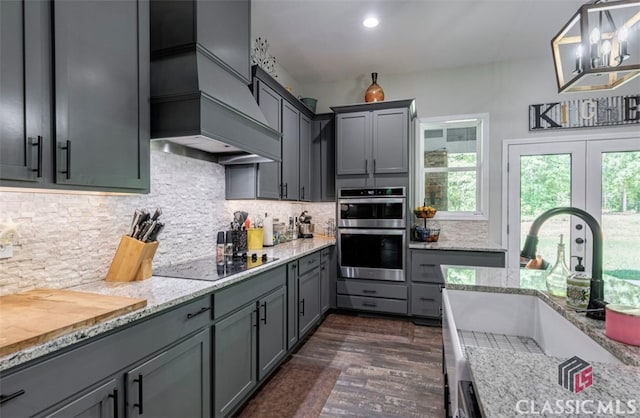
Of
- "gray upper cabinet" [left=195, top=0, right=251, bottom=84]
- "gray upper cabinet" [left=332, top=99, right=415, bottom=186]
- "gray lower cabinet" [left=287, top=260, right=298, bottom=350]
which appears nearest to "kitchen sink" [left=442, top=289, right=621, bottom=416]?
"gray lower cabinet" [left=287, top=260, right=298, bottom=350]

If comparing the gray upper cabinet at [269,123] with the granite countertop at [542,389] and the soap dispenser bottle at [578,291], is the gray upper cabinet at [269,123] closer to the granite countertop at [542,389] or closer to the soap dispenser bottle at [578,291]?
the soap dispenser bottle at [578,291]

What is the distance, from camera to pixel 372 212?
12.4 feet

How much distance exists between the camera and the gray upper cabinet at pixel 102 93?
1.32 meters

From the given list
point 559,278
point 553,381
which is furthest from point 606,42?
point 553,381

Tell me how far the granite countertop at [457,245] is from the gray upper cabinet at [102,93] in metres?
2.89

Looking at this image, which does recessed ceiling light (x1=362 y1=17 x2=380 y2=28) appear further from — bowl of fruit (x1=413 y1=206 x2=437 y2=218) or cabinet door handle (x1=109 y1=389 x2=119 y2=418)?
cabinet door handle (x1=109 y1=389 x2=119 y2=418)

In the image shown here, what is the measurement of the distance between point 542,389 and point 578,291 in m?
0.65

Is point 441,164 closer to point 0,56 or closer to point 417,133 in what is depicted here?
point 417,133

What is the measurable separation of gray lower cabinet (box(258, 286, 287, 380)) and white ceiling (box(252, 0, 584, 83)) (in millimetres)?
2459

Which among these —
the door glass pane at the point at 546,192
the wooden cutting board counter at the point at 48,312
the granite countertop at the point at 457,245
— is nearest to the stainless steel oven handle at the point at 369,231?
the granite countertop at the point at 457,245

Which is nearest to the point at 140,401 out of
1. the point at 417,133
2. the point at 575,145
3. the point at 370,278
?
the point at 370,278

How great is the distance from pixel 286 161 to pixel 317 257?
3.56 ft

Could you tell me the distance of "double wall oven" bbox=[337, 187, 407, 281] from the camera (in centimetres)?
371

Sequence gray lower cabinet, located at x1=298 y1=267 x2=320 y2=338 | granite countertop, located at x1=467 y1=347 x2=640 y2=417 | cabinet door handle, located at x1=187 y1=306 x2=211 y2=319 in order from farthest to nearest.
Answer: gray lower cabinet, located at x1=298 y1=267 x2=320 y2=338 → cabinet door handle, located at x1=187 y1=306 x2=211 y2=319 → granite countertop, located at x1=467 y1=347 x2=640 y2=417
